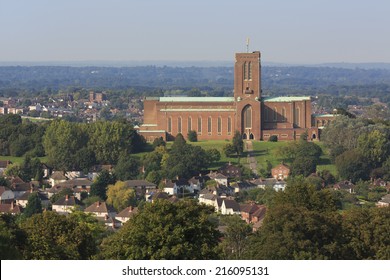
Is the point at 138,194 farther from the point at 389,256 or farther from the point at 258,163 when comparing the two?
the point at 389,256

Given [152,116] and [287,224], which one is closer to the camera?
[287,224]

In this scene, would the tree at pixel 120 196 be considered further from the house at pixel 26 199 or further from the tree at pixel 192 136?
the tree at pixel 192 136

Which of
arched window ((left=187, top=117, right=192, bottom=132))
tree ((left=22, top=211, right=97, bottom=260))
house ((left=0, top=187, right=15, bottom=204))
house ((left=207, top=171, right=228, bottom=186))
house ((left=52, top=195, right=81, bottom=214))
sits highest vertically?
tree ((left=22, top=211, right=97, bottom=260))

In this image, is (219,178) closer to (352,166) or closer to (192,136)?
(352,166)

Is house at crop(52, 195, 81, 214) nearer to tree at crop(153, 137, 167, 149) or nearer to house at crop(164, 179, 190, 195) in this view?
house at crop(164, 179, 190, 195)

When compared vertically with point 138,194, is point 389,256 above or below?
above

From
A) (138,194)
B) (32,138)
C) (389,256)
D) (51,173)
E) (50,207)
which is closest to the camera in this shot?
(389,256)

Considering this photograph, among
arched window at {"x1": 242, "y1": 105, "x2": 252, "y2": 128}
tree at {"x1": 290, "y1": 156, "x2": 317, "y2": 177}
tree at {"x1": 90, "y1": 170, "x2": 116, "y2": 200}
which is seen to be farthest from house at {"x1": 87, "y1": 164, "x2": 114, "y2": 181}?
arched window at {"x1": 242, "y1": 105, "x2": 252, "y2": 128}

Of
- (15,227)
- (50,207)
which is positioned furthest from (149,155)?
(15,227)
